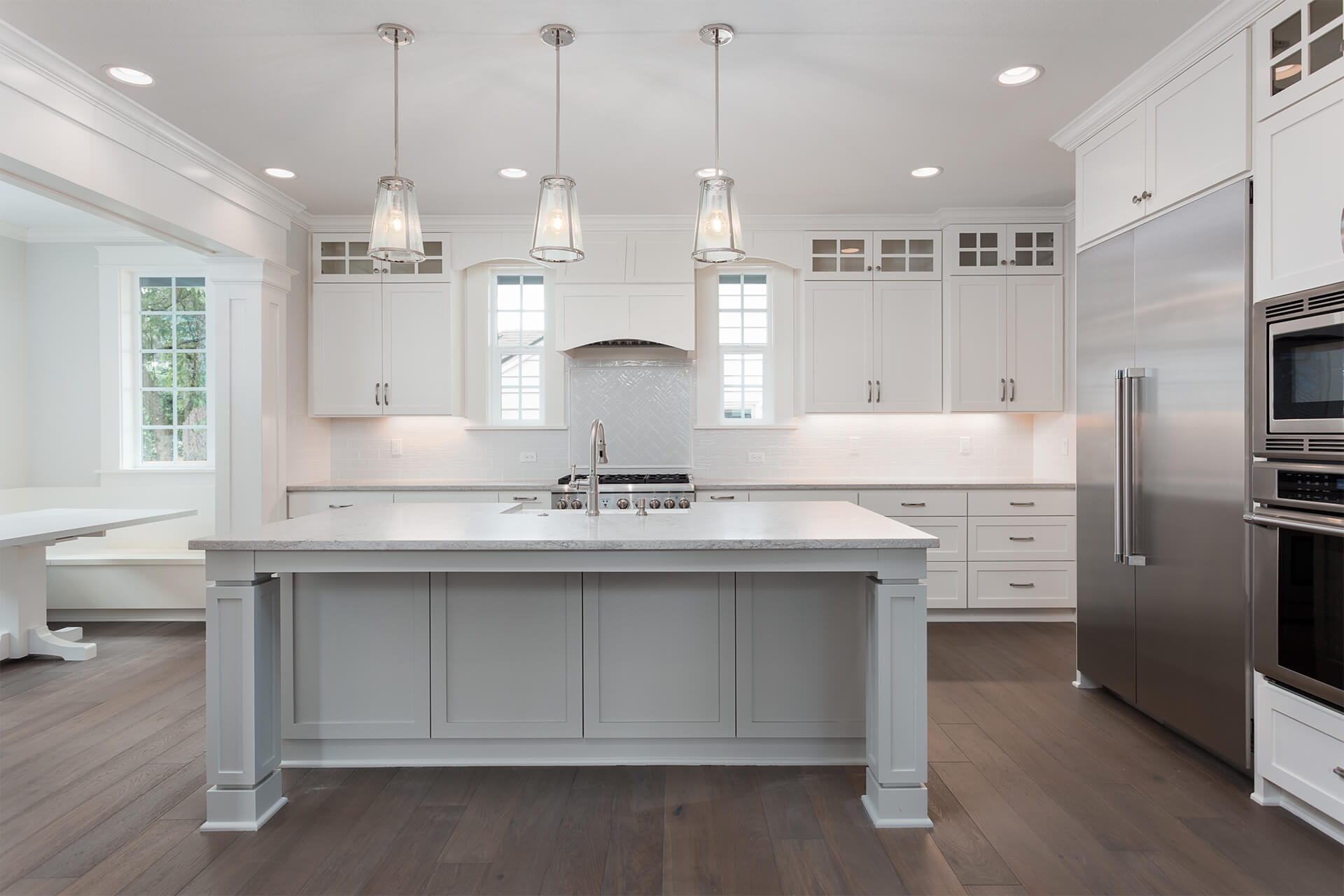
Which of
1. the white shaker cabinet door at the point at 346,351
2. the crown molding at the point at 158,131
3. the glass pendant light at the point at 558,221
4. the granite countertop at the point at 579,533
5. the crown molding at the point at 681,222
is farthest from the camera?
the white shaker cabinet door at the point at 346,351

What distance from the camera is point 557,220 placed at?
2510 millimetres

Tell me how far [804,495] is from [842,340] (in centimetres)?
113

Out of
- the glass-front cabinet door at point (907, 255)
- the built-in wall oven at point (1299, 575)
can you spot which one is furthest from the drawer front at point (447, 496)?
the built-in wall oven at point (1299, 575)

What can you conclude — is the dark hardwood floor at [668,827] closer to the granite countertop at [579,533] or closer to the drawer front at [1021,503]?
the granite countertop at [579,533]

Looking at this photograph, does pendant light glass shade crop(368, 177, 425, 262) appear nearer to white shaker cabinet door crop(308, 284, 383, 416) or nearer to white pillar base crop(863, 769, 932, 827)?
white pillar base crop(863, 769, 932, 827)

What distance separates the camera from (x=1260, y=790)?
2.46 m

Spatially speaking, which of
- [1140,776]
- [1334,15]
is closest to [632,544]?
[1140,776]

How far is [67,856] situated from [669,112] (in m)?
3.42

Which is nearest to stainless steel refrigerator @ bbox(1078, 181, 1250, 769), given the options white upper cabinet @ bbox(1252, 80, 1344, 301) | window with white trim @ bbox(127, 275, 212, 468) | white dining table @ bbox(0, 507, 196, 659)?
white upper cabinet @ bbox(1252, 80, 1344, 301)

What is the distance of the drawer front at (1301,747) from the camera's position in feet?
7.13

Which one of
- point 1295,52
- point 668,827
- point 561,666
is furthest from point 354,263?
point 1295,52

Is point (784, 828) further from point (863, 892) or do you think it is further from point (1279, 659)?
point (1279, 659)

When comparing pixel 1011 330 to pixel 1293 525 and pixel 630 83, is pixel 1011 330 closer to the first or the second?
pixel 1293 525

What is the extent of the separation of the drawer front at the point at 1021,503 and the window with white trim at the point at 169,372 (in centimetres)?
A: 530
